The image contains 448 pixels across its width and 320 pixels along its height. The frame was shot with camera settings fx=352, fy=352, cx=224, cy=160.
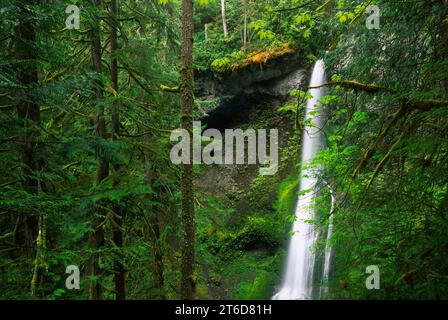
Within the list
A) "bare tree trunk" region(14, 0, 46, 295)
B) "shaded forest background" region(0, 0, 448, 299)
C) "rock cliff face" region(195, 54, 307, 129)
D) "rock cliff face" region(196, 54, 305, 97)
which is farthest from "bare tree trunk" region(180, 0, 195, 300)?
"rock cliff face" region(196, 54, 305, 97)

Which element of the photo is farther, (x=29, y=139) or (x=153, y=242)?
(x=153, y=242)

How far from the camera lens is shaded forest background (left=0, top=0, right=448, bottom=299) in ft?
13.1

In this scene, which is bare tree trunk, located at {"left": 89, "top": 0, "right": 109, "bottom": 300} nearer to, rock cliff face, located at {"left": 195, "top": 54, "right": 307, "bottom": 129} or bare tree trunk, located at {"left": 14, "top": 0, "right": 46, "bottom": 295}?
bare tree trunk, located at {"left": 14, "top": 0, "right": 46, "bottom": 295}

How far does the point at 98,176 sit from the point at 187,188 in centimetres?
184

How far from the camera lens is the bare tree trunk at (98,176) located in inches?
222

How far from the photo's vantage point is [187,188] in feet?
19.1

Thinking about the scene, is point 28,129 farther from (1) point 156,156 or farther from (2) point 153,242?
(2) point 153,242

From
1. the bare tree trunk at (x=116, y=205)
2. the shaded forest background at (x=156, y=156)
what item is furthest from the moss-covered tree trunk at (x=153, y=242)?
the bare tree trunk at (x=116, y=205)

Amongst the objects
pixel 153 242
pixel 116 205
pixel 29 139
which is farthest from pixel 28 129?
pixel 153 242

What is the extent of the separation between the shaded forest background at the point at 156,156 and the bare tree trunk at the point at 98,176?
24 mm

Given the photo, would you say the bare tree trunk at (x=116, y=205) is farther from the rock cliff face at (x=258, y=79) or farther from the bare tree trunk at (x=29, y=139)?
the rock cliff face at (x=258, y=79)

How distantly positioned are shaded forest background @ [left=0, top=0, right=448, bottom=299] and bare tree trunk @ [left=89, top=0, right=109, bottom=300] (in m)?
0.02
